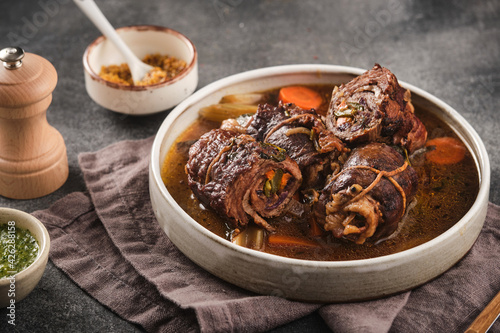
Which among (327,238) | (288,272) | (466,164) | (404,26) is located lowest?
(404,26)

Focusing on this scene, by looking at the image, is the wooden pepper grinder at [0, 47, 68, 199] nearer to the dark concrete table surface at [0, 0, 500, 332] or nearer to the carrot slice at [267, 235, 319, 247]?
the dark concrete table surface at [0, 0, 500, 332]

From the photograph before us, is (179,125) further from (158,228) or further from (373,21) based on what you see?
(373,21)

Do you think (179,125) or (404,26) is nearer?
(179,125)

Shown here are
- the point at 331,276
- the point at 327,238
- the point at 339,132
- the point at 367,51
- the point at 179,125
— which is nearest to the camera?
the point at 331,276

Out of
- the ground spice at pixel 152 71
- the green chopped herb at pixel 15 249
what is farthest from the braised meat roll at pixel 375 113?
the green chopped herb at pixel 15 249

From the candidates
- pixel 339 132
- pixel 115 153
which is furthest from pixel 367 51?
pixel 115 153

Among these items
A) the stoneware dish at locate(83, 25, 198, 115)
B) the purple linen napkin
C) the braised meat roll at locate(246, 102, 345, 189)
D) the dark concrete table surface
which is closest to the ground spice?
the stoneware dish at locate(83, 25, 198, 115)

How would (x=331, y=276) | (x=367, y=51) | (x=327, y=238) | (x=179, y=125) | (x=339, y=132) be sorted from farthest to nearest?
(x=367, y=51) → (x=179, y=125) → (x=339, y=132) → (x=327, y=238) → (x=331, y=276)
